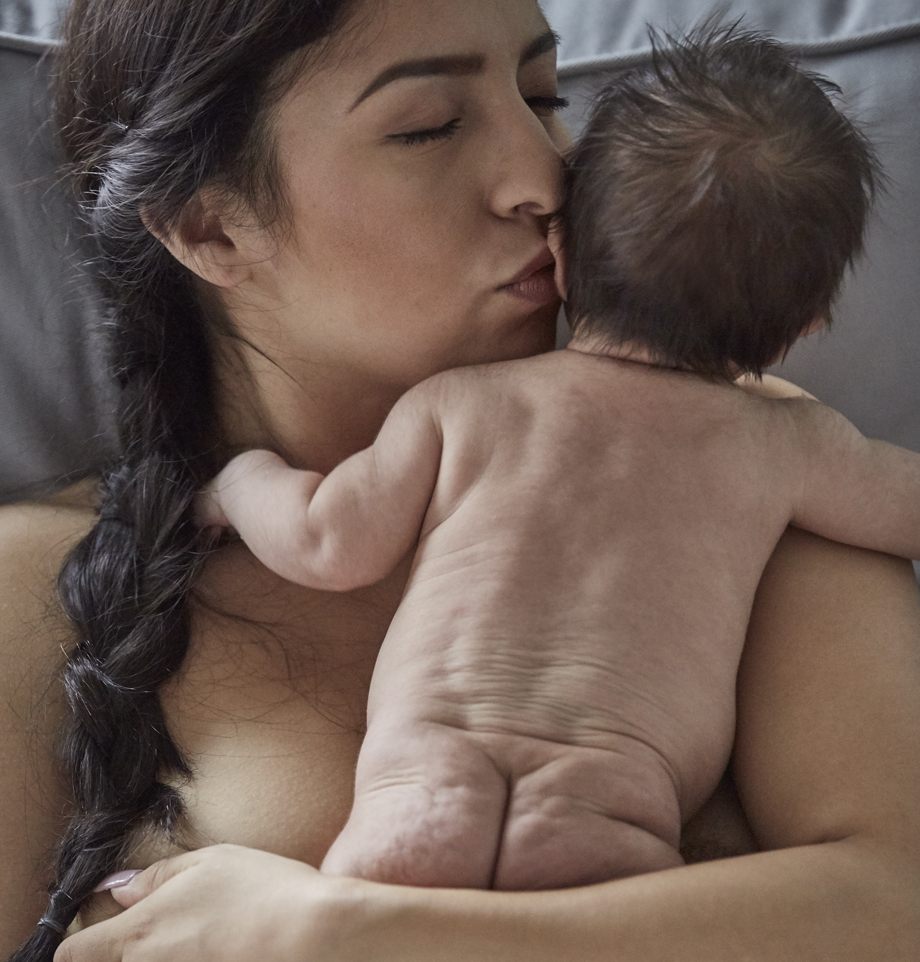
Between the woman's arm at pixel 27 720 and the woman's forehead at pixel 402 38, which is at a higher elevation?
the woman's forehead at pixel 402 38

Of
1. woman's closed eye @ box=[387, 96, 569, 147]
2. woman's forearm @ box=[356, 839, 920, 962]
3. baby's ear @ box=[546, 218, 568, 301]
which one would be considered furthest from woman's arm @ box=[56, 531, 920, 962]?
woman's closed eye @ box=[387, 96, 569, 147]

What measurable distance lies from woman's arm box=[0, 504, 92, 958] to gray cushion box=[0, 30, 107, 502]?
16 cm

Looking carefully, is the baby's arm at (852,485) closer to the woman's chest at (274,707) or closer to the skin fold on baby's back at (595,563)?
the skin fold on baby's back at (595,563)

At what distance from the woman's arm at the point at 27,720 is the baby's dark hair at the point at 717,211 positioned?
2.28 ft

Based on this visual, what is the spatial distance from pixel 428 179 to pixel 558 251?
0.14 meters

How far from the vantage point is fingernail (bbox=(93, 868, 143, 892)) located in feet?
3.10

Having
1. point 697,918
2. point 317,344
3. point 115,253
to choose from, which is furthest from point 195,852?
point 115,253

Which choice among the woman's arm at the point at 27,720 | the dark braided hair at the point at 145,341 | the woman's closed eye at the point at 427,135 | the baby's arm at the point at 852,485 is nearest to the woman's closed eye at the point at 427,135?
the woman's closed eye at the point at 427,135

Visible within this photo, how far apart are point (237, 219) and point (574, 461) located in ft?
1.49

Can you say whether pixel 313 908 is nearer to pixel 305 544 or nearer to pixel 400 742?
pixel 400 742

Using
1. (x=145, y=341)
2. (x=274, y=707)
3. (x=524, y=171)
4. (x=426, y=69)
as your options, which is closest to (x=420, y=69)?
(x=426, y=69)

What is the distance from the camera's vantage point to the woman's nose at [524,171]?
0.95 meters

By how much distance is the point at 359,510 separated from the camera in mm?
961

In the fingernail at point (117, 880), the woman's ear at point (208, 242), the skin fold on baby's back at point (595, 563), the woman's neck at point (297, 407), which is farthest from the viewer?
the woman's neck at point (297, 407)
